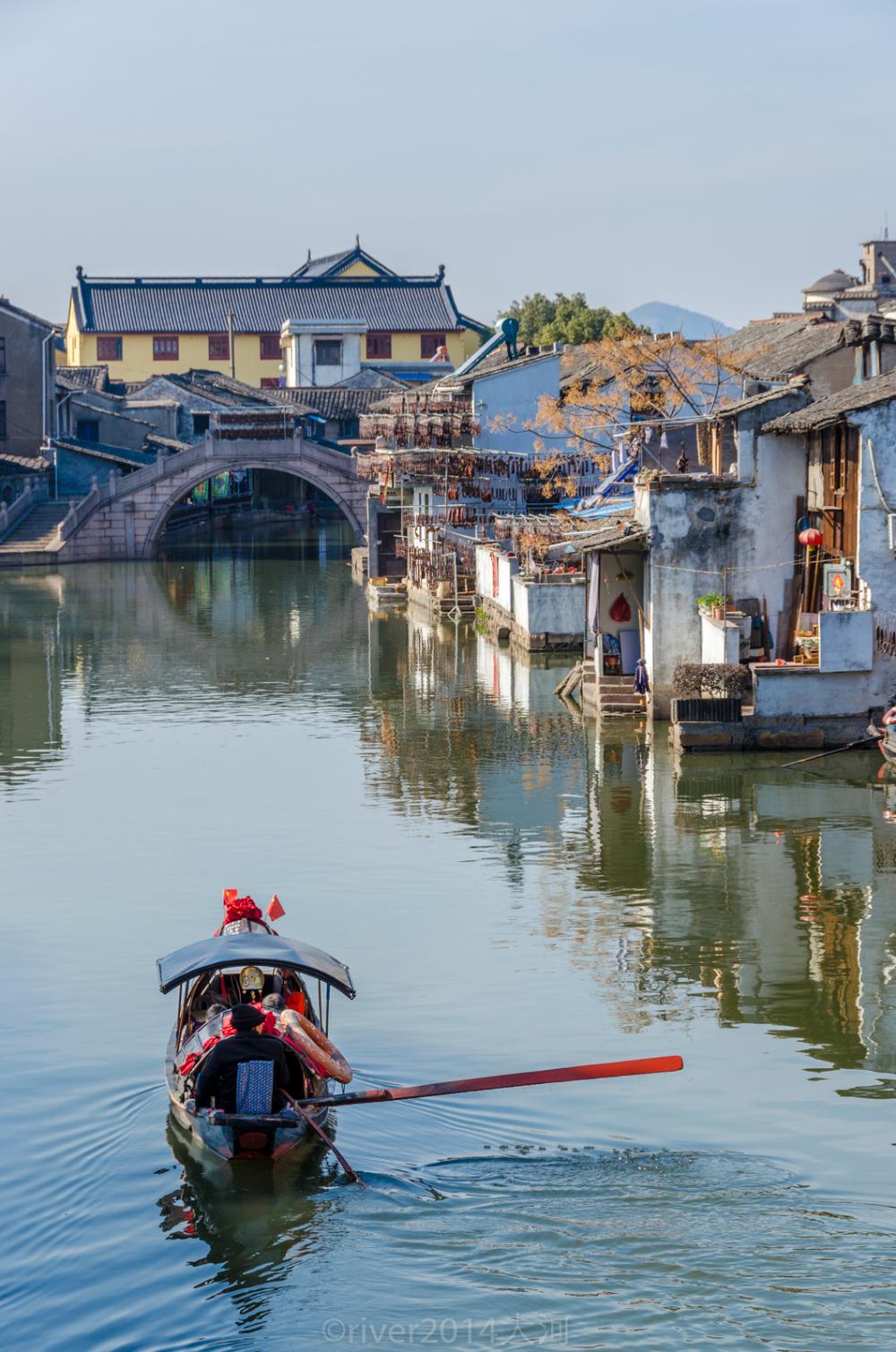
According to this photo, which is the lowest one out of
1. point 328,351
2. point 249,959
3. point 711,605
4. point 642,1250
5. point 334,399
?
point 642,1250

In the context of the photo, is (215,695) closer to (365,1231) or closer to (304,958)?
(304,958)

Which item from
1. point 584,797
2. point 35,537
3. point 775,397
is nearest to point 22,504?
point 35,537

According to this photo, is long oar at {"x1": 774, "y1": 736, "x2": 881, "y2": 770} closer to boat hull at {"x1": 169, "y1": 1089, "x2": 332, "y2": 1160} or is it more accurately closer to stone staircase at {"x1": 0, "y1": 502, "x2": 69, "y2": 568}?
boat hull at {"x1": 169, "y1": 1089, "x2": 332, "y2": 1160}

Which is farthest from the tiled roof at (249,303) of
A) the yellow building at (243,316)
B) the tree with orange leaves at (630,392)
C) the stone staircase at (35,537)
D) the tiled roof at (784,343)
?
the tree with orange leaves at (630,392)

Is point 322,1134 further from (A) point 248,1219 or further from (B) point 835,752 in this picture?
(B) point 835,752

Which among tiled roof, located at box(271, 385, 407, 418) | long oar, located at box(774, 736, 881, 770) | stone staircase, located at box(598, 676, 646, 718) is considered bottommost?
long oar, located at box(774, 736, 881, 770)

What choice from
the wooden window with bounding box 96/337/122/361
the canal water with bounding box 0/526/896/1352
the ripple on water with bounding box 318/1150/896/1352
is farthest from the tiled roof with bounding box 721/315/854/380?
the wooden window with bounding box 96/337/122/361

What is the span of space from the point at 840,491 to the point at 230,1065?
2004cm

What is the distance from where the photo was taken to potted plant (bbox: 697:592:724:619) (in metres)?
32.5

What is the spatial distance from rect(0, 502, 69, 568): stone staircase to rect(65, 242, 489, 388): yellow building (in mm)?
36754

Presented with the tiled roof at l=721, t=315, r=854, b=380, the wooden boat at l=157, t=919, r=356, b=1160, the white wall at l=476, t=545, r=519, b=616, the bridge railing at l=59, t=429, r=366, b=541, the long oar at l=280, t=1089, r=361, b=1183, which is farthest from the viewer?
the bridge railing at l=59, t=429, r=366, b=541

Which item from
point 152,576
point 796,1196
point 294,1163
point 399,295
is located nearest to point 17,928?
point 294,1163

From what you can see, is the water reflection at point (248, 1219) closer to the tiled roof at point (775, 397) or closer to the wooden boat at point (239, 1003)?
the wooden boat at point (239, 1003)

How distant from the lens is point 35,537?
7400 centimetres
